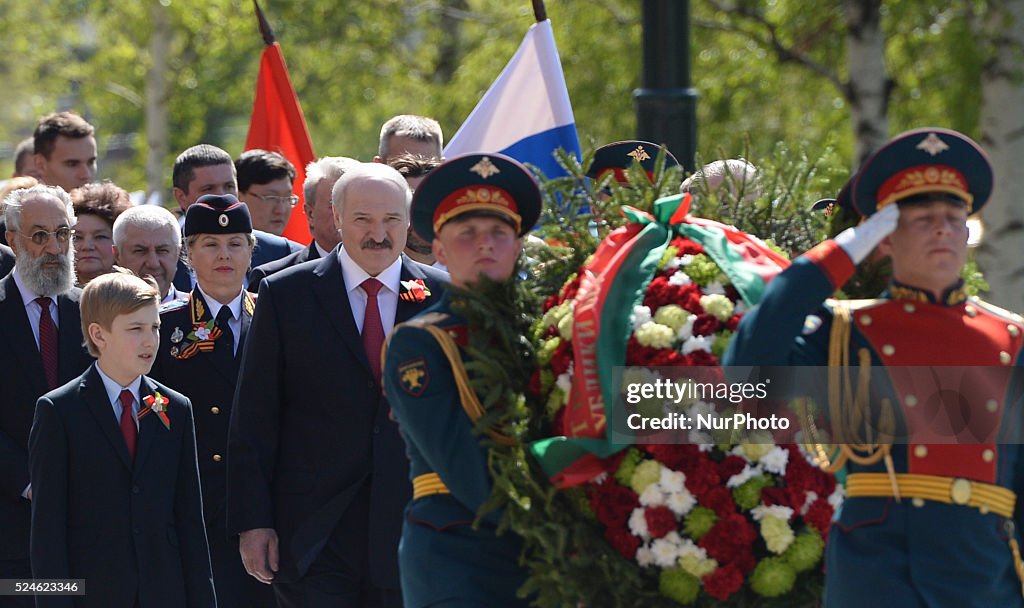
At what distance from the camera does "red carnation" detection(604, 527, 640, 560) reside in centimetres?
455

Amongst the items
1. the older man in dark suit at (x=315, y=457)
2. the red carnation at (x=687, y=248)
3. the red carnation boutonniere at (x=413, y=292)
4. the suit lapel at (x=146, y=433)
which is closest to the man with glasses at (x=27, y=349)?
the suit lapel at (x=146, y=433)

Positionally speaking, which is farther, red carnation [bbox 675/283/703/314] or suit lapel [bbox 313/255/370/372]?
suit lapel [bbox 313/255/370/372]

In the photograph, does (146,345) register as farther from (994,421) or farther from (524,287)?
(994,421)

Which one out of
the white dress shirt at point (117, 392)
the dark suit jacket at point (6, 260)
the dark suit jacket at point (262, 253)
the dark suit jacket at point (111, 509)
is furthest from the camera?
the dark suit jacket at point (262, 253)

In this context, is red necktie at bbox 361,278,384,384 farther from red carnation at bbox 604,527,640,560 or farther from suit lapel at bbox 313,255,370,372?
red carnation at bbox 604,527,640,560

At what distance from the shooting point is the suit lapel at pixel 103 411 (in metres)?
6.16

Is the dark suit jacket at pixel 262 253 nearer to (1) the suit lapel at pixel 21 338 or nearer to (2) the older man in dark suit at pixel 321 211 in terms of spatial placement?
(2) the older man in dark suit at pixel 321 211

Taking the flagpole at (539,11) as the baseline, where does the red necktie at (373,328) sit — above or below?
below

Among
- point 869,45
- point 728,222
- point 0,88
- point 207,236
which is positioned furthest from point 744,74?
point 0,88

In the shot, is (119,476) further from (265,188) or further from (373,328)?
(265,188)

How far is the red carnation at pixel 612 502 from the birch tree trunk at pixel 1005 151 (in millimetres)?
10985

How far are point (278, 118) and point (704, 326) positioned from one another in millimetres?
7151

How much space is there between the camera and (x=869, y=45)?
15.7 meters

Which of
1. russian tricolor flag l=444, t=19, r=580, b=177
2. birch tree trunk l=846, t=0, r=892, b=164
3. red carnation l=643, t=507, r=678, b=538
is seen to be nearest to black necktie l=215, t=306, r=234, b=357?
russian tricolor flag l=444, t=19, r=580, b=177
